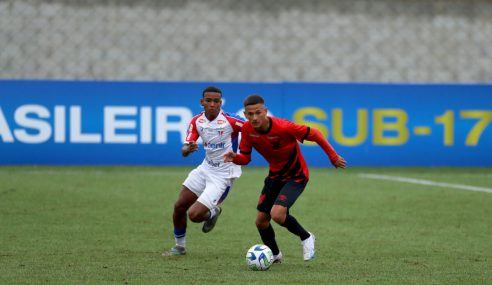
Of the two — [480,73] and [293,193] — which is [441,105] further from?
[293,193]

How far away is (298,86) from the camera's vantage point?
22.5 m

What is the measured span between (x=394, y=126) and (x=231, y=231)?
395 inches

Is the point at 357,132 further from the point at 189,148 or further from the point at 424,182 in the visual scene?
the point at 189,148

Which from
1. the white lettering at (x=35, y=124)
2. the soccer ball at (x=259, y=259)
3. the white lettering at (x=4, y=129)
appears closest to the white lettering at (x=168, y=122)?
the white lettering at (x=35, y=124)

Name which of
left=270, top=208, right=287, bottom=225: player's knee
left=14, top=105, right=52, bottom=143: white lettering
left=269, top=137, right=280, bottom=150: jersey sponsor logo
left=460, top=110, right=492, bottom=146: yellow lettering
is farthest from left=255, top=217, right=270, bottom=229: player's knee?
left=460, top=110, right=492, bottom=146: yellow lettering

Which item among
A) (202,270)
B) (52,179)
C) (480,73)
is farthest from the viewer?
(480,73)

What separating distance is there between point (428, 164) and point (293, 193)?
1284 cm

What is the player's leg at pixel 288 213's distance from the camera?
1033cm

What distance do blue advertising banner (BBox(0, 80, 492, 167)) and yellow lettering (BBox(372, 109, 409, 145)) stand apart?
22 mm

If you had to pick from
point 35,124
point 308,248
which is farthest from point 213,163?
point 35,124

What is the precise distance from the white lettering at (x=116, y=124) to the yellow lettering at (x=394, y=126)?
537cm

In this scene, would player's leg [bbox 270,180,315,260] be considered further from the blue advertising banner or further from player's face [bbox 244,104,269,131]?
the blue advertising banner

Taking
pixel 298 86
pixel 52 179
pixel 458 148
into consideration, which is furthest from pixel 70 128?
pixel 458 148

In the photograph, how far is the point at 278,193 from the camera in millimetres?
10695
